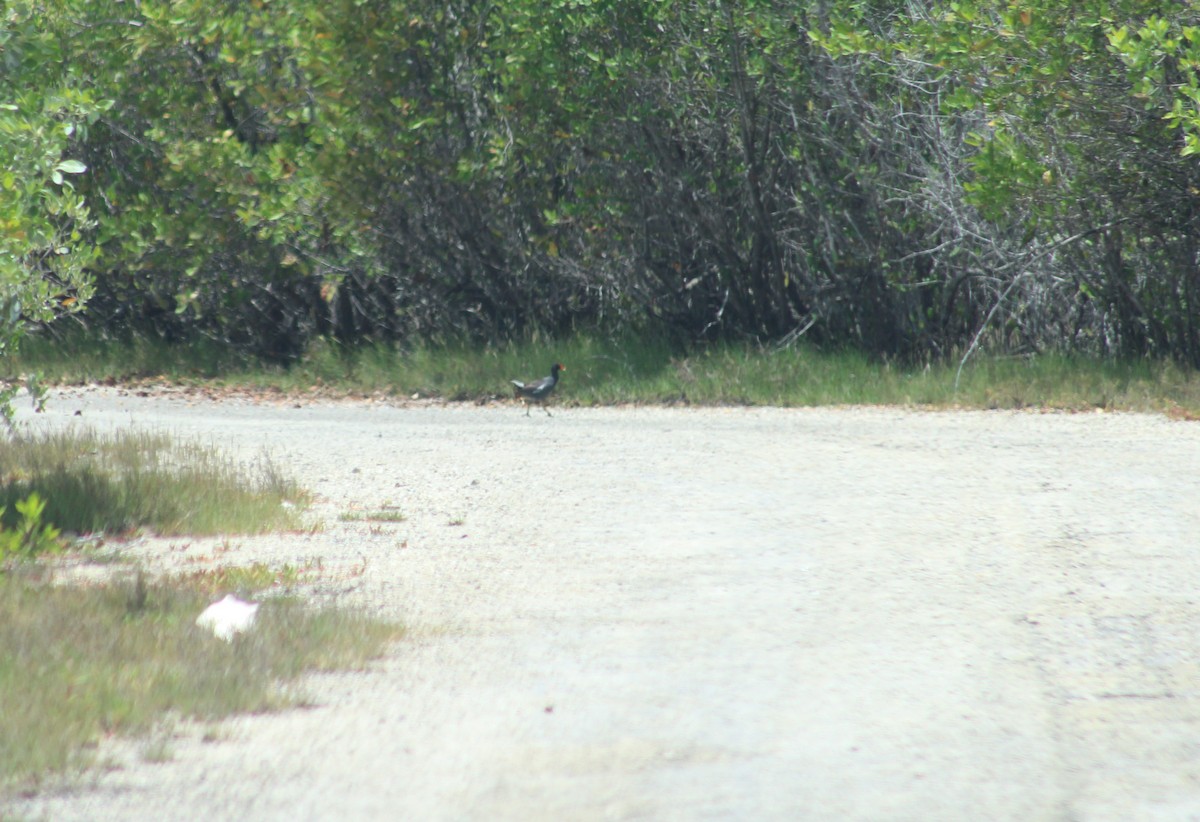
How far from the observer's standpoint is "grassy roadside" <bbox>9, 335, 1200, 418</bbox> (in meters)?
14.2

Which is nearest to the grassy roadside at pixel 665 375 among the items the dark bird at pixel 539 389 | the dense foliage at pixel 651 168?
the dark bird at pixel 539 389

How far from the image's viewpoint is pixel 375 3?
1697 cm

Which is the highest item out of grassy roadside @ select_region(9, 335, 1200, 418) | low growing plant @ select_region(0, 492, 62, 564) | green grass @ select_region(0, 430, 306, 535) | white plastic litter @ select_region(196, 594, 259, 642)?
white plastic litter @ select_region(196, 594, 259, 642)

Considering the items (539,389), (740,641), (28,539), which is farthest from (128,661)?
(539,389)

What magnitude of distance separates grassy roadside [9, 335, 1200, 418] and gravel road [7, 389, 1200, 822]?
2.38 metres

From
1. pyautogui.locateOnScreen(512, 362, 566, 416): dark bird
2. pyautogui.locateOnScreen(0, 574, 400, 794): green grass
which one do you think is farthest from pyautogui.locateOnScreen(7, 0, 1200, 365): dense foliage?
pyautogui.locateOnScreen(0, 574, 400, 794): green grass

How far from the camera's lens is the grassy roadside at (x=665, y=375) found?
14227mm

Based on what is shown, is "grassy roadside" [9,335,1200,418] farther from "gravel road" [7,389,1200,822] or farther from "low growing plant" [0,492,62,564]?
"low growing plant" [0,492,62,564]

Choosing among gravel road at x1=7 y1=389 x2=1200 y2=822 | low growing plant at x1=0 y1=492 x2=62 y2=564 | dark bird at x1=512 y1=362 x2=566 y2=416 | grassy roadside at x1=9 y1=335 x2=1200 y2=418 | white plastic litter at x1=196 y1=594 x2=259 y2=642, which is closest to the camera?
gravel road at x1=7 y1=389 x2=1200 y2=822

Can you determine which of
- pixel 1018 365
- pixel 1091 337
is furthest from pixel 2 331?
pixel 1091 337

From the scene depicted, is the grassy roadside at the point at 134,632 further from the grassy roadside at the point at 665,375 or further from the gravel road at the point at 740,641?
the grassy roadside at the point at 665,375

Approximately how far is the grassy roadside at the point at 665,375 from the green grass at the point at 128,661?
883 cm

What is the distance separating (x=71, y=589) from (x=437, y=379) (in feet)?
33.0

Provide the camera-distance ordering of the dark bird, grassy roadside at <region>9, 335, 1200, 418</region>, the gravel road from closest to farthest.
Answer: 1. the gravel road
2. grassy roadside at <region>9, 335, 1200, 418</region>
3. the dark bird
